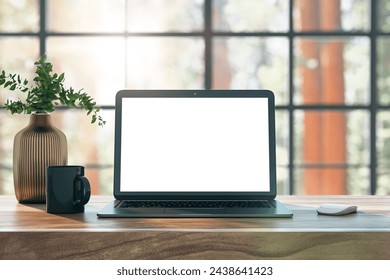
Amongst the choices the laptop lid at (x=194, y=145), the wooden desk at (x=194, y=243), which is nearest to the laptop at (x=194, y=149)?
the laptop lid at (x=194, y=145)

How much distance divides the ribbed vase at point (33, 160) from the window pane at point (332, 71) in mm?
1927

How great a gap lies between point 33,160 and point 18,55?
185 cm

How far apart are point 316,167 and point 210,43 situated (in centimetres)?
87

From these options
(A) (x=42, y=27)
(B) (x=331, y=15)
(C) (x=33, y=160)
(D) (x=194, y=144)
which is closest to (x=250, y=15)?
(B) (x=331, y=15)

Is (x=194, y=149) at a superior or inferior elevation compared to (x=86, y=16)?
inferior

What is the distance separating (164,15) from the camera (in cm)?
305

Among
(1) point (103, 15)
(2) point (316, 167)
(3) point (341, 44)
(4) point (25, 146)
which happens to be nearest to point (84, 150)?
(1) point (103, 15)

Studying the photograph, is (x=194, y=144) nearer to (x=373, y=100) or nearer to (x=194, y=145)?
(x=194, y=145)

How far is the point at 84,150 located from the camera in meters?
→ 3.08

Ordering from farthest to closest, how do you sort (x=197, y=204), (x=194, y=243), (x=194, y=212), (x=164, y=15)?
(x=164, y=15) → (x=197, y=204) → (x=194, y=212) → (x=194, y=243)

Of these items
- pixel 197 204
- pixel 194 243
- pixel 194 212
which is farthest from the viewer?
pixel 197 204

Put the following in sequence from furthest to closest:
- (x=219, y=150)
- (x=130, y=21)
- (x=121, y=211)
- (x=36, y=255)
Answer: (x=130, y=21), (x=219, y=150), (x=121, y=211), (x=36, y=255)

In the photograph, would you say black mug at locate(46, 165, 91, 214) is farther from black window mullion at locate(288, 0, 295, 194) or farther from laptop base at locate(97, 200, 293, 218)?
black window mullion at locate(288, 0, 295, 194)

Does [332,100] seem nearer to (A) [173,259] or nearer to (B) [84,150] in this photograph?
(B) [84,150]
